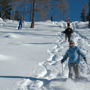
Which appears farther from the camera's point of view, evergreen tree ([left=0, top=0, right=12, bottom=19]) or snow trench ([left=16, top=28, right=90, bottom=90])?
evergreen tree ([left=0, top=0, right=12, bottom=19])

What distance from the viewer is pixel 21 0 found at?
92.4 ft

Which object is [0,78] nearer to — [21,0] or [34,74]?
[34,74]

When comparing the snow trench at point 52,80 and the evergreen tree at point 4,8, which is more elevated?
the evergreen tree at point 4,8

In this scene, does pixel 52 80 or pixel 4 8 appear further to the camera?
pixel 4 8

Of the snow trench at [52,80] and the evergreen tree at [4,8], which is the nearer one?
the snow trench at [52,80]

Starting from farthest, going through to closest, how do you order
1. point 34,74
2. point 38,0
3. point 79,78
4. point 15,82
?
point 38,0
point 34,74
point 79,78
point 15,82

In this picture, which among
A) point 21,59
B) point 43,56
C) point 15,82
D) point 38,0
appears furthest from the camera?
point 38,0

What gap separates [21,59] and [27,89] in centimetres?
461

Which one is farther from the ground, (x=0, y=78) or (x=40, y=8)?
(x=40, y=8)

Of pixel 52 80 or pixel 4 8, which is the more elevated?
pixel 4 8

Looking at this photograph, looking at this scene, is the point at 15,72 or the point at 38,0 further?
the point at 38,0

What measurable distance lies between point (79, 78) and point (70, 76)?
301 mm

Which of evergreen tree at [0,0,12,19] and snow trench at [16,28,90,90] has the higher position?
evergreen tree at [0,0,12,19]

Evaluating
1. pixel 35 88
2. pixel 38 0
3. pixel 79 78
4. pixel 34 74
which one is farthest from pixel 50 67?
pixel 38 0
